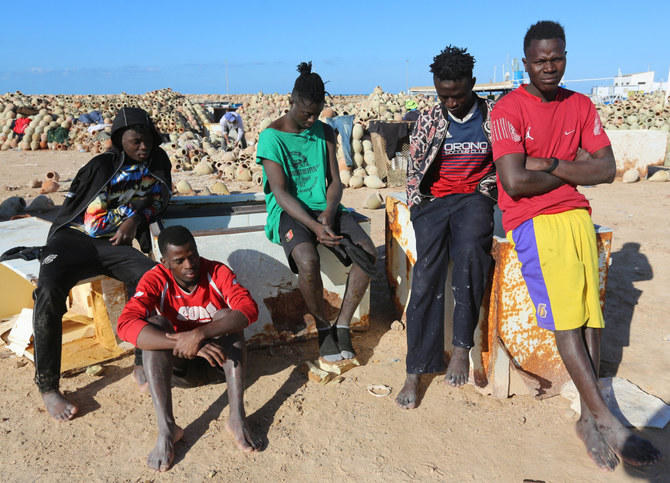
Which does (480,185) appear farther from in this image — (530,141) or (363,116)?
(363,116)

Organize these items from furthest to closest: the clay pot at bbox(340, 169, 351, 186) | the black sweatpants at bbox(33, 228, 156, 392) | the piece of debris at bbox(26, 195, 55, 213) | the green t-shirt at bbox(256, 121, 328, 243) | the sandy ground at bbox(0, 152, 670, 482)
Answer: the clay pot at bbox(340, 169, 351, 186), the piece of debris at bbox(26, 195, 55, 213), the green t-shirt at bbox(256, 121, 328, 243), the black sweatpants at bbox(33, 228, 156, 392), the sandy ground at bbox(0, 152, 670, 482)

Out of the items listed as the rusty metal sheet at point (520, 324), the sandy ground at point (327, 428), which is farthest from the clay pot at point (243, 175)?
the rusty metal sheet at point (520, 324)

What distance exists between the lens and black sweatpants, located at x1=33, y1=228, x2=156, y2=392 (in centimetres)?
280

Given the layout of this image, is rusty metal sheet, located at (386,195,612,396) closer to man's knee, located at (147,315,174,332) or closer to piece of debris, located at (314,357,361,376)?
piece of debris, located at (314,357,361,376)

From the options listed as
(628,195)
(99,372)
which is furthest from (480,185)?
(628,195)

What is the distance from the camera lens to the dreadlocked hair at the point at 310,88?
3.21m

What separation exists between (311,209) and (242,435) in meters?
1.48

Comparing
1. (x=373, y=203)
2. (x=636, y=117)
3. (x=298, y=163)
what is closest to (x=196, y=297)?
(x=298, y=163)

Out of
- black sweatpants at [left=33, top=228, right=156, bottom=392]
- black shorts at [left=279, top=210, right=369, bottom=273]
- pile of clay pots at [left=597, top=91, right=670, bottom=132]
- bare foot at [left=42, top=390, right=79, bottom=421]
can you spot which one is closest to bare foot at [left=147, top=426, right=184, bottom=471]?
bare foot at [left=42, top=390, right=79, bottom=421]

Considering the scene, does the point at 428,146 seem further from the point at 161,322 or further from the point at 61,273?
the point at 61,273

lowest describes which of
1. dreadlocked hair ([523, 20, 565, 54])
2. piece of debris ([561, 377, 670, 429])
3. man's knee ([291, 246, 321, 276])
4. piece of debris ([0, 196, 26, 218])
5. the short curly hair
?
piece of debris ([0, 196, 26, 218])

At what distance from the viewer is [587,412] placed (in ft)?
7.97

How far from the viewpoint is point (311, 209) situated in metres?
3.42

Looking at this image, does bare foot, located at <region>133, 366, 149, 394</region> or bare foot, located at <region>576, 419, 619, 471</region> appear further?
bare foot, located at <region>133, 366, 149, 394</region>
